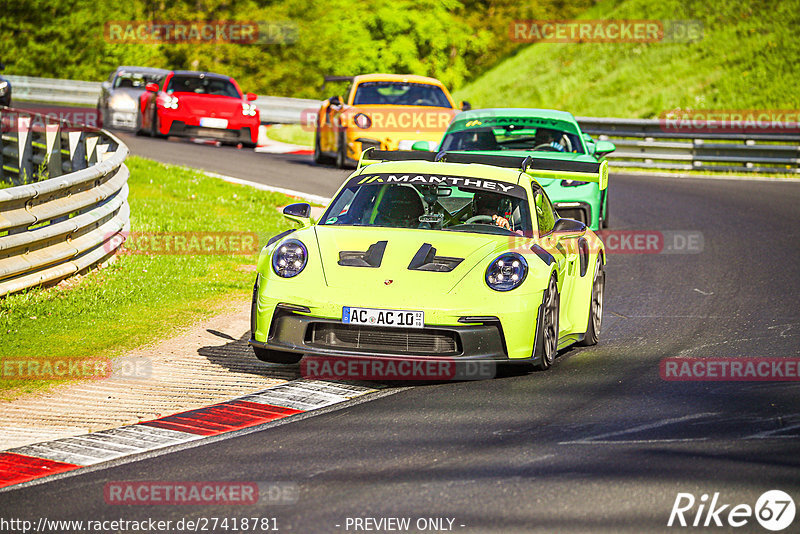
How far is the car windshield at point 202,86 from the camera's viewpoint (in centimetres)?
2573

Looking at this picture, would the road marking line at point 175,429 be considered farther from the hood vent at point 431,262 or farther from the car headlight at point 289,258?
the hood vent at point 431,262

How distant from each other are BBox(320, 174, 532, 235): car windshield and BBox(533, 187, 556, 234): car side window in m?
0.14

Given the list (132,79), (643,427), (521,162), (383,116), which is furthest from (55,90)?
(643,427)

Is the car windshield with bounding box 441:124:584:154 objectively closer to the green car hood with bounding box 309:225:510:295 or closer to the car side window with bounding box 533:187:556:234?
the car side window with bounding box 533:187:556:234

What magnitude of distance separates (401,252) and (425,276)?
1.15ft

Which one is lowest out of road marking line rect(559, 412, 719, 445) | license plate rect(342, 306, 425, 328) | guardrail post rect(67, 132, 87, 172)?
road marking line rect(559, 412, 719, 445)

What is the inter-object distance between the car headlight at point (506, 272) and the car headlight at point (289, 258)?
119 centimetres

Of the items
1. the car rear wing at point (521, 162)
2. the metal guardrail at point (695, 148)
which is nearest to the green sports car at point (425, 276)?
the car rear wing at point (521, 162)

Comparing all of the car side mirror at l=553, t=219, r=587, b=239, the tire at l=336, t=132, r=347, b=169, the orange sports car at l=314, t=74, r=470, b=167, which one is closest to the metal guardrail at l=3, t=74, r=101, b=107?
the orange sports car at l=314, t=74, r=470, b=167

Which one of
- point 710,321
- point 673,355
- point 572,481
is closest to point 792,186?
point 710,321

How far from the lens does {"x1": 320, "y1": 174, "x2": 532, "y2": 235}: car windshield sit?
877 centimetres

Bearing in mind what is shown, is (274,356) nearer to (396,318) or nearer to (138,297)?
(396,318)

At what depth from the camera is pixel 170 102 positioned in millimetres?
25625

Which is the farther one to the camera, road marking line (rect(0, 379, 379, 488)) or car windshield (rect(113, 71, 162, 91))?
car windshield (rect(113, 71, 162, 91))
